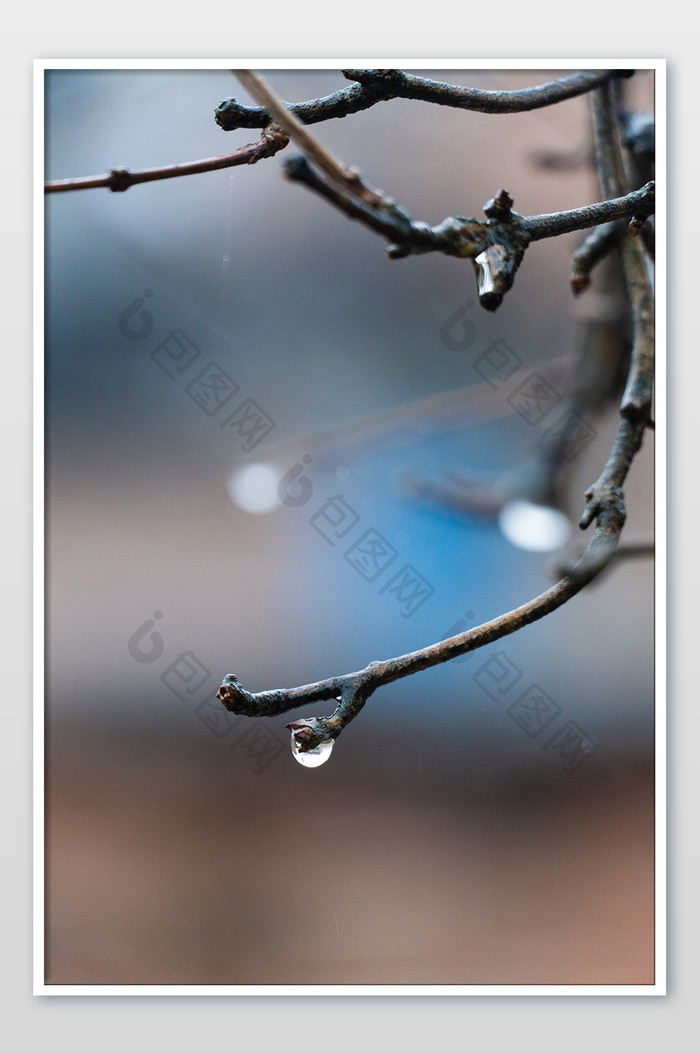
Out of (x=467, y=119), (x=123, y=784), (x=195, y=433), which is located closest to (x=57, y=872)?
(x=123, y=784)

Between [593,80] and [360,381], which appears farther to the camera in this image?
[360,381]

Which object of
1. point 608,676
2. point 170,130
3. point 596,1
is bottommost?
point 608,676

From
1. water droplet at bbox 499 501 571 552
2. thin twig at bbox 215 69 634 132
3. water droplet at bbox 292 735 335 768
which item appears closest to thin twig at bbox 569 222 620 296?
thin twig at bbox 215 69 634 132

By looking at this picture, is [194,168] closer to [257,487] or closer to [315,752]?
[257,487]

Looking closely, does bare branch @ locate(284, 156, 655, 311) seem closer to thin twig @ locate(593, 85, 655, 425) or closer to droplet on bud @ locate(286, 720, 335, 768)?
thin twig @ locate(593, 85, 655, 425)

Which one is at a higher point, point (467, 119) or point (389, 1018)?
point (467, 119)

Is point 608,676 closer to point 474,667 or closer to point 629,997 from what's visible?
point 474,667

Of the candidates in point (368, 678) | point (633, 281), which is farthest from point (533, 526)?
point (368, 678)
